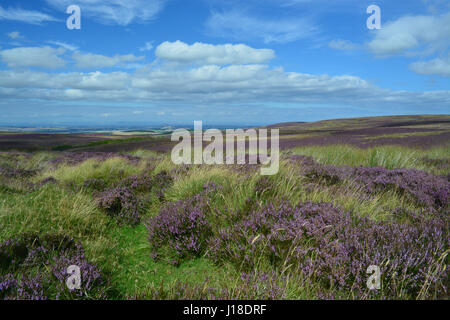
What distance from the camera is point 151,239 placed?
3.81 m

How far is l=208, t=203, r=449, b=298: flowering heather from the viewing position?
2.31 metres

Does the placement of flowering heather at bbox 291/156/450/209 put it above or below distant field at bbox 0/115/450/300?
above

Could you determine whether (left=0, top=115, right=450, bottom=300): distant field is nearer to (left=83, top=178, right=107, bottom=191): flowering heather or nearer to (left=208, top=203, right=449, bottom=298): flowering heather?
(left=208, top=203, right=449, bottom=298): flowering heather

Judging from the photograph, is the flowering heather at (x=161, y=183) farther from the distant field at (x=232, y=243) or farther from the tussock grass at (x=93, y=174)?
the tussock grass at (x=93, y=174)

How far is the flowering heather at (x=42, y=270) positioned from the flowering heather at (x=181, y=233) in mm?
982

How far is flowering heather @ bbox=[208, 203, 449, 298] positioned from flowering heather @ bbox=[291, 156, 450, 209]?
5.79 feet

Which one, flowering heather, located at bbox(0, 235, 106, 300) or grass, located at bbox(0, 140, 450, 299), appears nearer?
flowering heather, located at bbox(0, 235, 106, 300)

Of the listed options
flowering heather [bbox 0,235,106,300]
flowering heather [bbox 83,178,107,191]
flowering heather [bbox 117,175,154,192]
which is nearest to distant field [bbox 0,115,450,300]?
flowering heather [bbox 0,235,106,300]

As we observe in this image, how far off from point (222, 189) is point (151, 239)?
161 cm

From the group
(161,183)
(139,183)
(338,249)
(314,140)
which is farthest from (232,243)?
(314,140)

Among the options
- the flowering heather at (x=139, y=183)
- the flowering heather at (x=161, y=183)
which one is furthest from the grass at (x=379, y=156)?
the flowering heather at (x=139, y=183)

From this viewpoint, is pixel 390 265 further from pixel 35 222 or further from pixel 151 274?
pixel 35 222

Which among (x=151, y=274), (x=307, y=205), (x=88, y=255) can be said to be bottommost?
(x=151, y=274)
